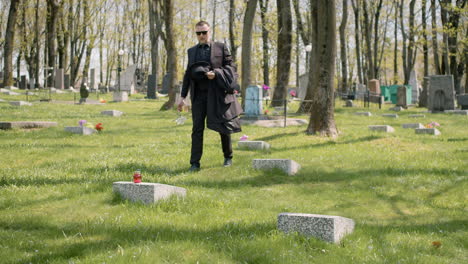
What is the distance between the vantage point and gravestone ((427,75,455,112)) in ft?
75.3

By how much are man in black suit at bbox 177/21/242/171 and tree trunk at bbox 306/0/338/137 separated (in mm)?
4859

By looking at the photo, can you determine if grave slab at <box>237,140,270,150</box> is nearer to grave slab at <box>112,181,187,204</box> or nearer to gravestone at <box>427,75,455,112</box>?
grave slab at <box>112,181,187,204</box>

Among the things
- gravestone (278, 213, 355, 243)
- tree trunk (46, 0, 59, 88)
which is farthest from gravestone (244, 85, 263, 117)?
tree trunk (46, 0, 59, 88)

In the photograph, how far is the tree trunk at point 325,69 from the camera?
12.4 metres

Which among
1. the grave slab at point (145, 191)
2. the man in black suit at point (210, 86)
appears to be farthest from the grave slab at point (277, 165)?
the grave slab at point (145, 191)

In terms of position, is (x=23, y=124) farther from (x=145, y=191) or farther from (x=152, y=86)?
(x=152, y=86)

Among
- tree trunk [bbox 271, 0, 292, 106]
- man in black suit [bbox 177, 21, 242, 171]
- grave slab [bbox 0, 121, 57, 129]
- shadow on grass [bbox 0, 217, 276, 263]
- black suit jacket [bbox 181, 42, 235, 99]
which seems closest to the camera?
shadow on grass [bbox 0, 217, 276, 263]

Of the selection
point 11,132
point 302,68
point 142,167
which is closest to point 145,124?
point 11,132

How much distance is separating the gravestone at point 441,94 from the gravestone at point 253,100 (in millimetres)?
10331

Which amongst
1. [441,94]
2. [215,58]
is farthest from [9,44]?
[215,58]

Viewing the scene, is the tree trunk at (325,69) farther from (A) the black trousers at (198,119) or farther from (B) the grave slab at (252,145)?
(A) the black trousers at (198,119)

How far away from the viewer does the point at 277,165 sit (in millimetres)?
8203

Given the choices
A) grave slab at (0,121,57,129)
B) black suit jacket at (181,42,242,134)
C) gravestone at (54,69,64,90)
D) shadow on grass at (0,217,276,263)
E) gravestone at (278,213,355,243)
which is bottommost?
shadow on grass at (0,217,276,263)

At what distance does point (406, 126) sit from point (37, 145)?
1065cm
